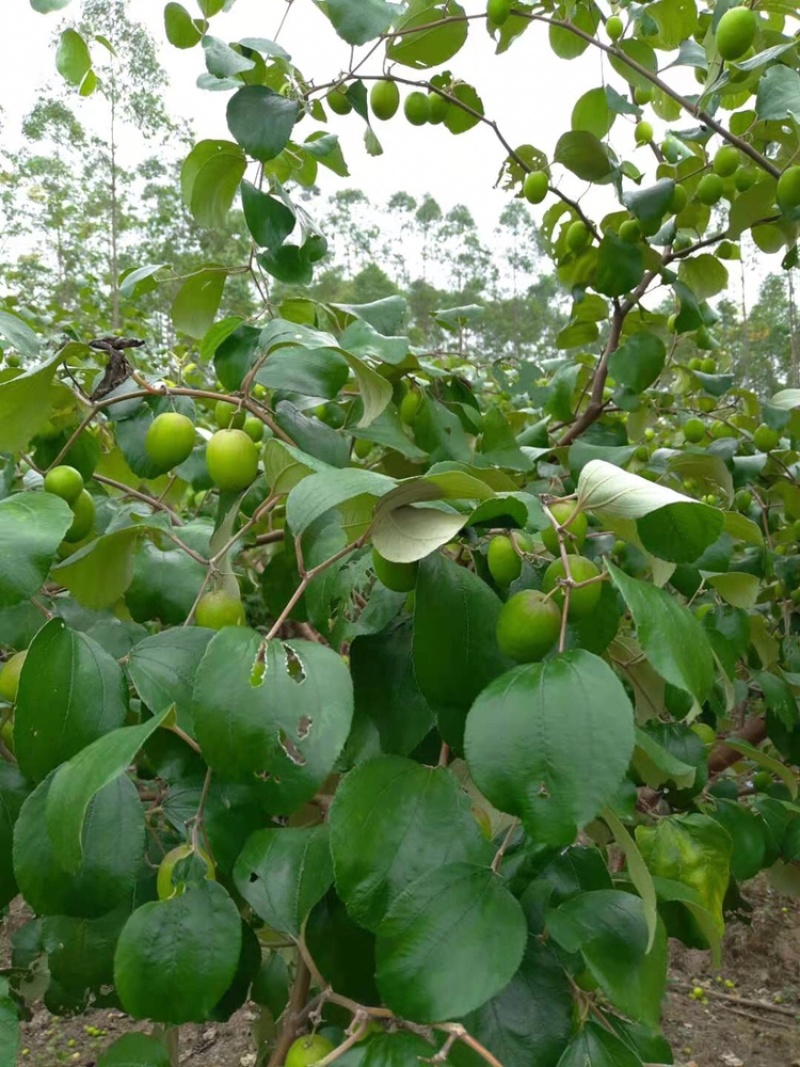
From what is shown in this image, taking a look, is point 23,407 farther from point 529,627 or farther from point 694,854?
point 694,854

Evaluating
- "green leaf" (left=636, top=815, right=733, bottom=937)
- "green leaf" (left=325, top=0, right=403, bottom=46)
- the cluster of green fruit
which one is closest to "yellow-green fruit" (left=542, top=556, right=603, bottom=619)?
the cluster of green fruit

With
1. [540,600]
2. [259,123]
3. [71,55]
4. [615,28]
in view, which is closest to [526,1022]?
[540,600]

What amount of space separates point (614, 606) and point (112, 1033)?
7.08 feet

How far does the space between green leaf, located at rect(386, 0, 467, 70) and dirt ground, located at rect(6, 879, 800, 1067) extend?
6.23 feet

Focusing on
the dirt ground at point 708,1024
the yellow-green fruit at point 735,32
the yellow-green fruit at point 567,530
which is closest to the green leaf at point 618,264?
the yellow-green fruit at point 735,32

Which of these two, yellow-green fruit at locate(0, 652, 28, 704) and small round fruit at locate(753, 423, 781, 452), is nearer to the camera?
yellow-green fruit at locate(0, 652, 28, 704)

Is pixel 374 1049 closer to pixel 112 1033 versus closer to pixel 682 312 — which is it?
pixel 682 312

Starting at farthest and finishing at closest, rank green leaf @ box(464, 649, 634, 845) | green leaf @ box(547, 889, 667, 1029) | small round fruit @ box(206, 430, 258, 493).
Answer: small round fruit @ box(206, 430, 258, 493), green leaf @ box(547, 889, 667, 1029), green leaf @ box(464, 649, 634, 845)

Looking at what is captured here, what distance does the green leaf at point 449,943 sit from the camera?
1.60ft

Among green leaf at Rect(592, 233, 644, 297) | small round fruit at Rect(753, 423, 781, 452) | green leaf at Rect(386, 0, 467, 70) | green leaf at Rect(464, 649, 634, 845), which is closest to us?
green leaf at Rect(464, 649, 634, 845)

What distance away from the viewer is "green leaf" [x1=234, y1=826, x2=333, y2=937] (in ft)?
1.91

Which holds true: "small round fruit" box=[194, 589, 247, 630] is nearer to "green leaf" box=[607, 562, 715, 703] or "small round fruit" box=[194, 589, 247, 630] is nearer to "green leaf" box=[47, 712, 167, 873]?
"green leaf" box=[47, 712, 167, 873]

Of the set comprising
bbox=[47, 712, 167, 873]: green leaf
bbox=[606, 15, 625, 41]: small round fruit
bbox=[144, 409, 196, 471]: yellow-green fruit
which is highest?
bbox=[606, 15, 625, 41]: small round fruit

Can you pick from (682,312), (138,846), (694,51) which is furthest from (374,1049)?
(694,51)
